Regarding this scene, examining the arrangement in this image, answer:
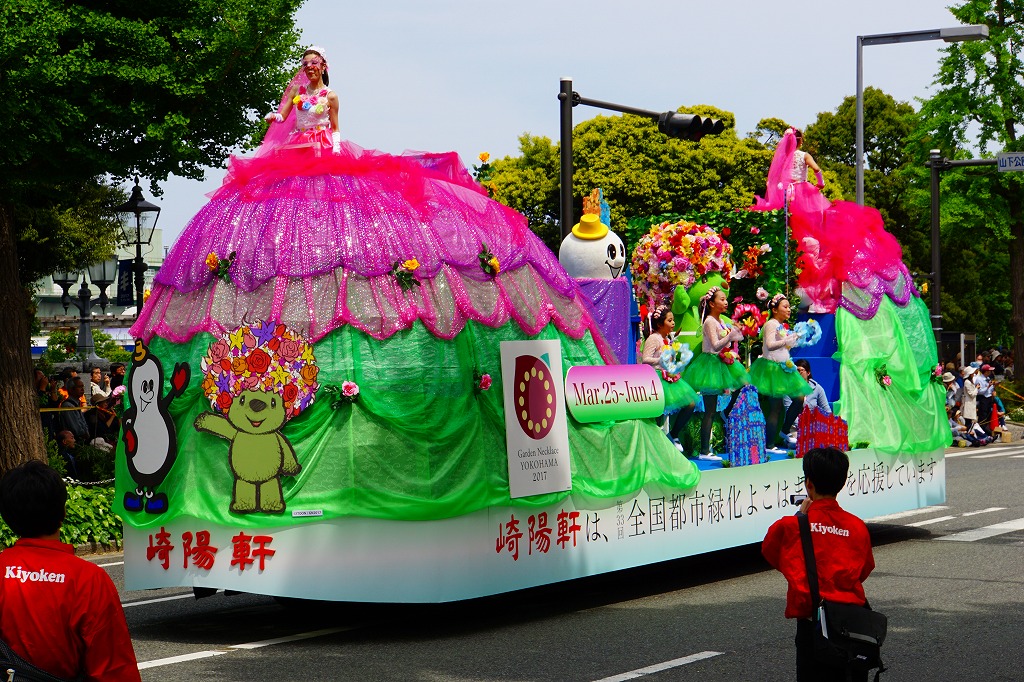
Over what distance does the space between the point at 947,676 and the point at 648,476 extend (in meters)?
3.35

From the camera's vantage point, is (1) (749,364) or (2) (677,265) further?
(1) (749,364)

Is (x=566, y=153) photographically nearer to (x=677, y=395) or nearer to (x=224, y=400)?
(x=677, y=395)

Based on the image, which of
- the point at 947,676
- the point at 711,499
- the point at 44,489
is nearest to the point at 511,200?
the point at 711,499

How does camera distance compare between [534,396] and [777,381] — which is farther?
[777,381]

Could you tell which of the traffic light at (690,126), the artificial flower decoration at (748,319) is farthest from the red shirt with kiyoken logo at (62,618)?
the traffic light at (690,126)

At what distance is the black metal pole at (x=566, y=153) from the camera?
15.6m

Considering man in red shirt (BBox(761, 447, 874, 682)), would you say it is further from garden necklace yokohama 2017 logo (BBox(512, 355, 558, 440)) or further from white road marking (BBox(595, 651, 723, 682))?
garden necklace yokohama 2017 logo (BBox(512, 355, 558, 440))

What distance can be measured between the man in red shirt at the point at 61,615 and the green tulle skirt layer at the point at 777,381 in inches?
373

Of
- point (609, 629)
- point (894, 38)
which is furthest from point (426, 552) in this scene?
point (894, 38)

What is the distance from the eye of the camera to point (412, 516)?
9.05 meters

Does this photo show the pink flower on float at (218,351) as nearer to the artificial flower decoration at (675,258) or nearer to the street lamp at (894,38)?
the artificial flower decoration at (675,258)

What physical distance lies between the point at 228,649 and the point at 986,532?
877 centimetres

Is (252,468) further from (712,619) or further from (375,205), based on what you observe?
(712,619)

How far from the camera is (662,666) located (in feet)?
26.7
